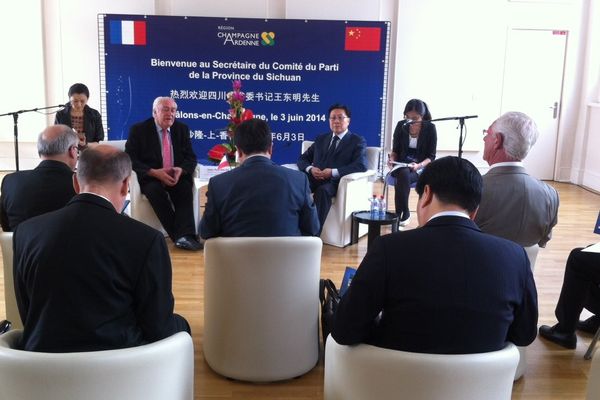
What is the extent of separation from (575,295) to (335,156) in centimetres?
252

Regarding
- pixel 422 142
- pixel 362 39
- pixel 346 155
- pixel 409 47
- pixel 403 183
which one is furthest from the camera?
pixel 409 47

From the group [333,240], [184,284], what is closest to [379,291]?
[184,284]

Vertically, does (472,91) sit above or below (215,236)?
above

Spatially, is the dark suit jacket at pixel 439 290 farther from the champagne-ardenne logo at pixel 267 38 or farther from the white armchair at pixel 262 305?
the champagne-ardenne logo at pixel 267 38

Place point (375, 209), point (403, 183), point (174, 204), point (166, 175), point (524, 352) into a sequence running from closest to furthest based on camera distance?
point (524, 352) → point (375, 209) → point (166, 175) → point (174, 204) → point (403, 183)

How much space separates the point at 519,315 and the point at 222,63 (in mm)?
6480

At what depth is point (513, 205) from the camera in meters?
2.63

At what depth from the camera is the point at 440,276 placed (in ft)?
4.99

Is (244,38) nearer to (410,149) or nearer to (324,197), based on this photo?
(410,149)

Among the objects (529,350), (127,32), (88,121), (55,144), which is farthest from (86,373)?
(127,32)

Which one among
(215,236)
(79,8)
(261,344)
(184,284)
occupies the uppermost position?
(79,8)

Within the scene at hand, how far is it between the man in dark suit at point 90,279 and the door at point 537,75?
23.8 ft

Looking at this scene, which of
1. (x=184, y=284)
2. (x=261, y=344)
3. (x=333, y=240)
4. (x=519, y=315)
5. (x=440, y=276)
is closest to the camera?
(x=440, y=276)

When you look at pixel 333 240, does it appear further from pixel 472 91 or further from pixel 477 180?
pixel 472 91
